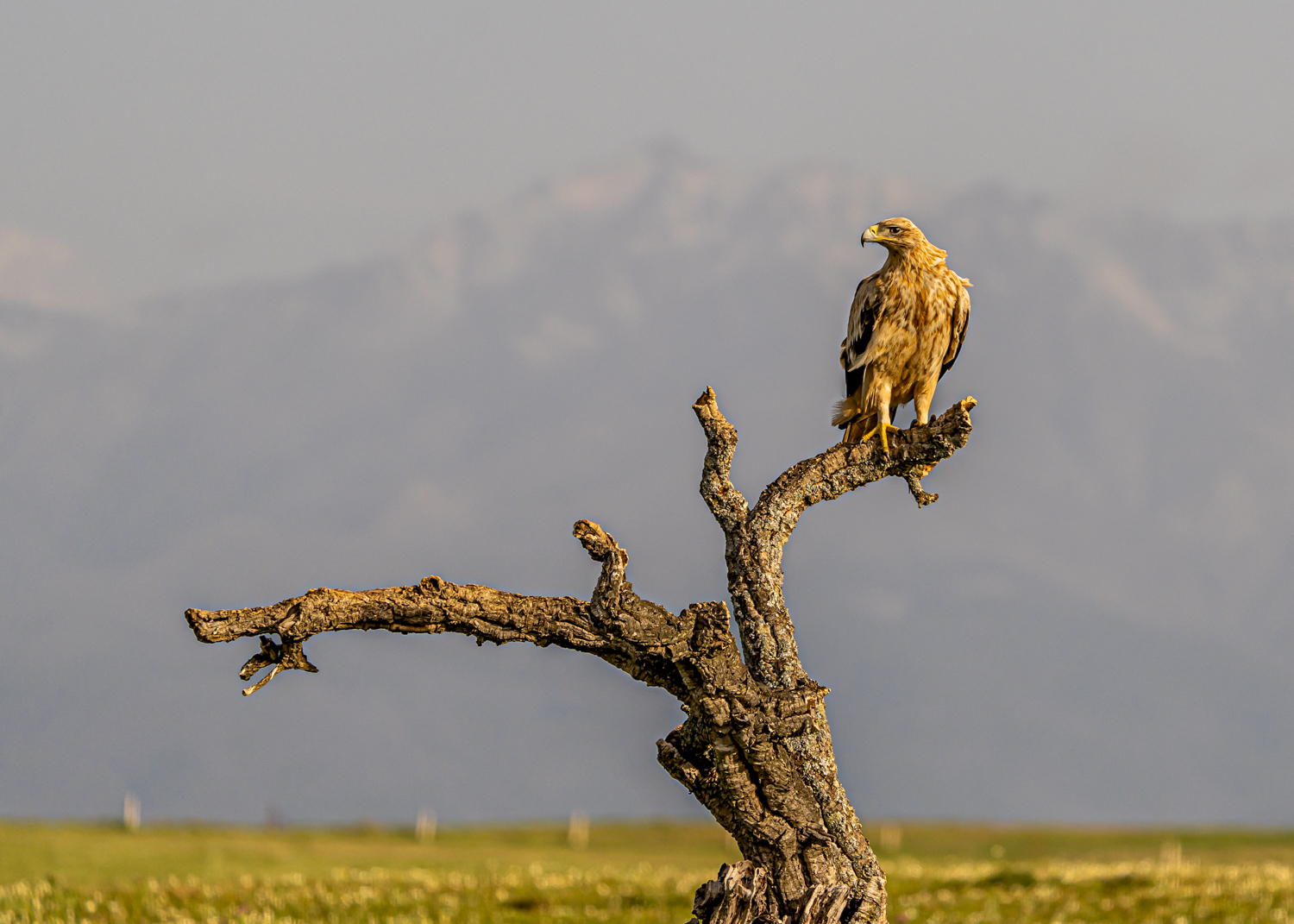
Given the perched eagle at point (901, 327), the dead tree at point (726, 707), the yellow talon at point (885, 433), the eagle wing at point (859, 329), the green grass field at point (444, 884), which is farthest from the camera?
the green grass field at point (444, 884)

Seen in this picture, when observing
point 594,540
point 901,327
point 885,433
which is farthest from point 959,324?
point 594,540

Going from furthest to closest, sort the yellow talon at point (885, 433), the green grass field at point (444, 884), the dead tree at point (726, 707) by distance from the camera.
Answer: the green grass field at point (444, 884) < the yellow talon at point (885, 433) < the dead tree at point (726, 707)

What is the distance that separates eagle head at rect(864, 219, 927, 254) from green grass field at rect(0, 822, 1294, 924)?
10219 mm

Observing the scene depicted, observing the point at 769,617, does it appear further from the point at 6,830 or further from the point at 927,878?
the point at 6,830

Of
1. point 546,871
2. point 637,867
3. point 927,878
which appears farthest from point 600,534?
point 637,867

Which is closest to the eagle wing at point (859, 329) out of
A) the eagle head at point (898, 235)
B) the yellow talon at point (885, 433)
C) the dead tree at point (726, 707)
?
the eagle head at point (898, 235)

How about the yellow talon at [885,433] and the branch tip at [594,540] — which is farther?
the yellow talon at [885,433]

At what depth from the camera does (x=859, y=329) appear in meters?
12.0

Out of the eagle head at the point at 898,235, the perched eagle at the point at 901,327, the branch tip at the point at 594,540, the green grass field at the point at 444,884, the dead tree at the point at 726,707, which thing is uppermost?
the eagle head at the point at 898,235

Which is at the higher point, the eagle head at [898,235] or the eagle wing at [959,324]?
the eagle head at [898,235]

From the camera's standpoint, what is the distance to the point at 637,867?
2830 centimetres

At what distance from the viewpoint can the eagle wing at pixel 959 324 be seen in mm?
12000

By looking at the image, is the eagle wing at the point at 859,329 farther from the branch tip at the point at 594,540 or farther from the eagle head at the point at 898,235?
the branch tip at the point at 594,540

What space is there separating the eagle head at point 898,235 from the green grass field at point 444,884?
10219mm
